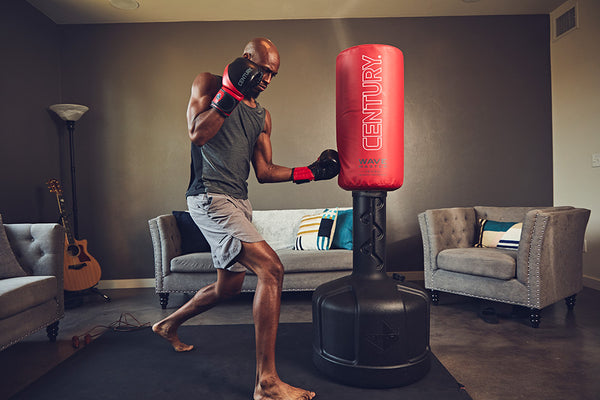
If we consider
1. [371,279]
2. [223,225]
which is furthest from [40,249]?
[371,279]

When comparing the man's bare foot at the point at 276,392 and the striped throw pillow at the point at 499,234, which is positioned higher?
the striped throw pillow at the point at 499,234

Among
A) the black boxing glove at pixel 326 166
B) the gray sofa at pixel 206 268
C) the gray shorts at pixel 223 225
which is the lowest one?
the gray sofa at pixel 206 268

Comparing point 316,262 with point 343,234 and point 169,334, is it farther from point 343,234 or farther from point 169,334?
point 169,334

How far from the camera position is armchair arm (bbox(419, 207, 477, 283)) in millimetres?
3162

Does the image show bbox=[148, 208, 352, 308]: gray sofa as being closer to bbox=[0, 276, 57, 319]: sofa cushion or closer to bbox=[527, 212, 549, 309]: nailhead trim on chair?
bbox=[0, 276, 57, 319]: sofa cushion

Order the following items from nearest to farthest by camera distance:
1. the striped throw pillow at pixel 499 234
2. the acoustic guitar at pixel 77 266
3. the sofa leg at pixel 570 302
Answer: the sofa leg at pixel 570 302
the striped throw pillow at pixel 499 234
the acoustic guitar at pixel 77 266

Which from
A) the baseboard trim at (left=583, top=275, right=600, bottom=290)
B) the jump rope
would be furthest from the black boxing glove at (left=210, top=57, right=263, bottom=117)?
the baseboard trim at (left=583, top=275, right=600, bottom=290)

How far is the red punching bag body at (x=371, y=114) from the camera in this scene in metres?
1.69

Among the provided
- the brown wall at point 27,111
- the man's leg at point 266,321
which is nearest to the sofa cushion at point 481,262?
the man's leg at point 266,321

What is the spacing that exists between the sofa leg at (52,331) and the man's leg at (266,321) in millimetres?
1625

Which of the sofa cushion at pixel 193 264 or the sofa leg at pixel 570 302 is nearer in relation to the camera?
the sofa leg at pixel 570 302

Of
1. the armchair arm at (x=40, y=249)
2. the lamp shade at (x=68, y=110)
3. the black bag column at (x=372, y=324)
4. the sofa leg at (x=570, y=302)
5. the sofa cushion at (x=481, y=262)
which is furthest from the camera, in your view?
the lamp shade at (x=68, y=110)

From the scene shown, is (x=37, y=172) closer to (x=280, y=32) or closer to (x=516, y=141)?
(x=280, y=32)

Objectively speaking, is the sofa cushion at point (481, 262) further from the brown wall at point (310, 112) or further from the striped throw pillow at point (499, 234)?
the brown wall at point (310, 112)
